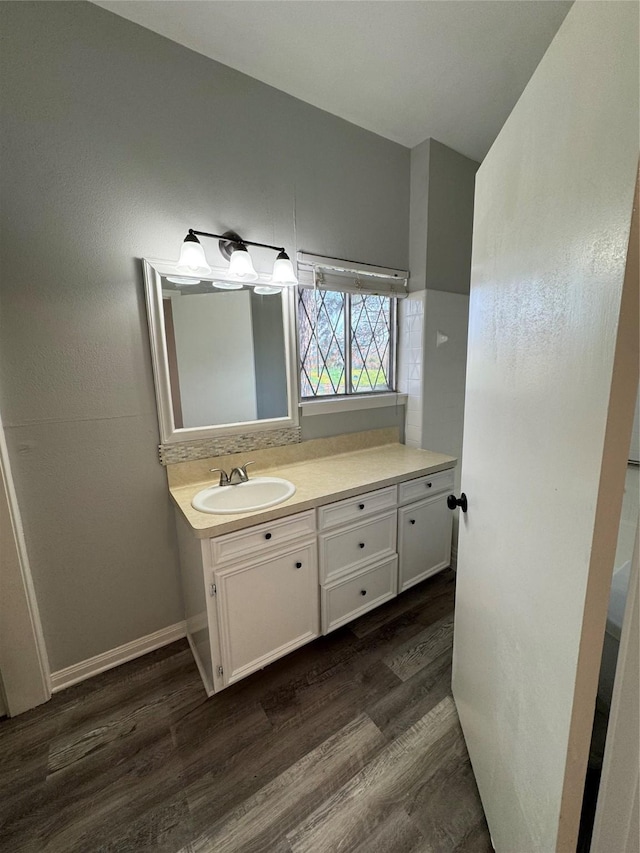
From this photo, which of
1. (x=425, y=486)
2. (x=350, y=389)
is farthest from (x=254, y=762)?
(x=350, y=389)

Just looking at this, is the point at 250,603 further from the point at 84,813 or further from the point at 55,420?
the point at 55,420

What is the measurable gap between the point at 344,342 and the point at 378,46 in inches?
51.2

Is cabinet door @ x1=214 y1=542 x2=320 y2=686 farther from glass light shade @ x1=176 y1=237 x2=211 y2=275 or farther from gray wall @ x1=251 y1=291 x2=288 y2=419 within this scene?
glass light shade @ x1=176 y1=237 x2=211 y2=275

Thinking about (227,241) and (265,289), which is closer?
(227,241)

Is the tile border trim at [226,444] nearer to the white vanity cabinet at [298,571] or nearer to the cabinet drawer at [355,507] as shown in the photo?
the white vanity cabinet at [298,571]

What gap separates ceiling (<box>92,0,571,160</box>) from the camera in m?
1.29

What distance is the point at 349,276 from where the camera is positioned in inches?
78.9

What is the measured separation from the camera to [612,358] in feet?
1.60

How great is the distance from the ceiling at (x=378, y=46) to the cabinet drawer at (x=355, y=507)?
6.48ft

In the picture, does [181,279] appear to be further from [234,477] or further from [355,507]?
[355,507]

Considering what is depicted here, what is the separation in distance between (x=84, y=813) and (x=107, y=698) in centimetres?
41

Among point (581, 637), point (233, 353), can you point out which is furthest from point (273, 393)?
point (581, 637)

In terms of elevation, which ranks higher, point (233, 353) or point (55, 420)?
point (233, 353)

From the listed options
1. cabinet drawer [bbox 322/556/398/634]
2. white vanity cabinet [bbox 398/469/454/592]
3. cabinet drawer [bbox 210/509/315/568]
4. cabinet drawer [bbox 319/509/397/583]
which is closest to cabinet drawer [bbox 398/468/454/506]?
white vanity cabinet [bbox 398/469/454/592]
